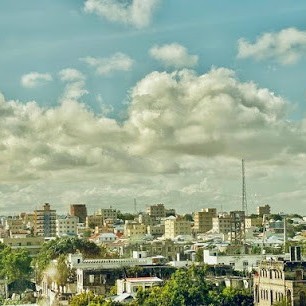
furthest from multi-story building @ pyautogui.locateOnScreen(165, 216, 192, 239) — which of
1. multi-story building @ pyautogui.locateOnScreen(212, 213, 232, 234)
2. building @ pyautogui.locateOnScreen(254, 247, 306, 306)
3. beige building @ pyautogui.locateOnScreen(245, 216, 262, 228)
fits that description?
building @ pyautogui.locateOnScreen(254, 247, 306, 306)

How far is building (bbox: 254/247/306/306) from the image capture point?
2211 inches

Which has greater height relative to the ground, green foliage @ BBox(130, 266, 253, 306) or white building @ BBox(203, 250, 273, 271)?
white building @ BBox(203, 250, 273, 271)

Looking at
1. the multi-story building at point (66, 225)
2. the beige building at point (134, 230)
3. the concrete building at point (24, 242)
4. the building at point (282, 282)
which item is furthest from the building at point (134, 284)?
the multi-story building at point (66, 225)

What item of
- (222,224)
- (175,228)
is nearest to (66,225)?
(175,228)

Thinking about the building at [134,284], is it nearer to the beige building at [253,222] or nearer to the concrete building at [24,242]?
the concrete building at [24,242]

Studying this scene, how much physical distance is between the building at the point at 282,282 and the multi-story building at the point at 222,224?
119 metres

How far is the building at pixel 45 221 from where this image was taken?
18912 cm

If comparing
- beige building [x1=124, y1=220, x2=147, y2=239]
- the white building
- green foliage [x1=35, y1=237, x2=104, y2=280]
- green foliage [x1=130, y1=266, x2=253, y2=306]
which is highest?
beige building [x1=124, y1=220, x2=147, y2=239]

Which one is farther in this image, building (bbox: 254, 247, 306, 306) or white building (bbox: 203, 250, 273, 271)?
white building (bbox: 203, 250, 273, 271)

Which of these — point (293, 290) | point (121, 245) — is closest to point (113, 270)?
point (293, 290)

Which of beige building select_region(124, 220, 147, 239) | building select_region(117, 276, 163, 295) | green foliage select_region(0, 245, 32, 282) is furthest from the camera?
beige building select_region(124, 220, 147, 239)

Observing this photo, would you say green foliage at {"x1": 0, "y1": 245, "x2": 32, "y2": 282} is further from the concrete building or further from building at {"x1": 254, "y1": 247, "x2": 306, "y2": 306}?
building at {"x1": 254, "y1": 247, "x2": 306, "y2": 306}

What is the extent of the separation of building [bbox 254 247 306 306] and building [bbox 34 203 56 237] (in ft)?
427

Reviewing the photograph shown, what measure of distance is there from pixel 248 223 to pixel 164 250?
227 ft
